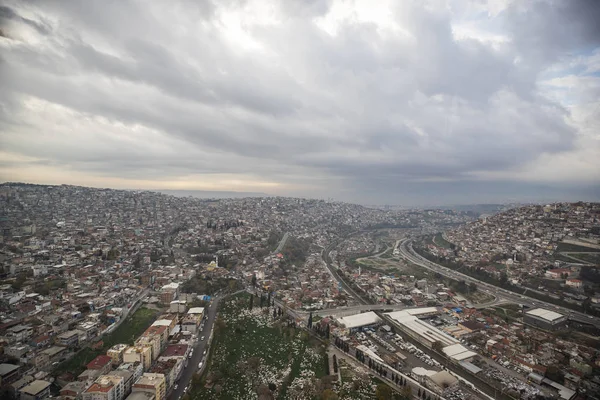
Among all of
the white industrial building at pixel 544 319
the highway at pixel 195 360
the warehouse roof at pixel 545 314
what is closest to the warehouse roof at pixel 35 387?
the highway at pixel 195 360

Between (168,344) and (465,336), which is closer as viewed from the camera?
(168,344)

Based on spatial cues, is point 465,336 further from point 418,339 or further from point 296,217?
point 296,217

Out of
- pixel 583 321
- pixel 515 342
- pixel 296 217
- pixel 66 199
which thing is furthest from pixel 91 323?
pixel 296 217

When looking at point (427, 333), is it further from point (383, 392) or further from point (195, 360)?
point (195, 360)

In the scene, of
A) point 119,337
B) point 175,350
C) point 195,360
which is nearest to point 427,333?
point 195,360

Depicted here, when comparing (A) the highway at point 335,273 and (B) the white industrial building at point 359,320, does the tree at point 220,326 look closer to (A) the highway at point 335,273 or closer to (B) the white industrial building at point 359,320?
(B) the white industrial building at point 359,320

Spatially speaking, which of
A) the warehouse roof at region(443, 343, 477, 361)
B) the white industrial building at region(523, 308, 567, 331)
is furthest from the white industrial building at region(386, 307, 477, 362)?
the white industrial building at region(523, 308, 567, 331)

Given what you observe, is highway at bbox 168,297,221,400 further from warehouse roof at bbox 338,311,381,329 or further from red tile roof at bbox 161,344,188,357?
warehouse roof at bbox 338,311,381,329
